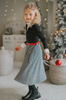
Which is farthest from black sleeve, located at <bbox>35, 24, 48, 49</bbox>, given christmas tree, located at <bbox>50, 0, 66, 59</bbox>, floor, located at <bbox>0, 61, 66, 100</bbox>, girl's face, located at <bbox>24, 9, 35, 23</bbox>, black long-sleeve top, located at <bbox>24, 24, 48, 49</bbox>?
christmas tree, located at <bbox>50, 0, 66, 59</bbox>

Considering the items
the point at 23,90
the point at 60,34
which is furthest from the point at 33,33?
the point at 60,34

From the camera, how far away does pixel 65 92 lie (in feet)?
6.65

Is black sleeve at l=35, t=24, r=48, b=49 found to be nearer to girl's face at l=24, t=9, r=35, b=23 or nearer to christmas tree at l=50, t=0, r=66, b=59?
girl's face at l=24, t=9, r=35, b=23

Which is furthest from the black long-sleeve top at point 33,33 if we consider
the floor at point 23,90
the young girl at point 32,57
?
the floor at point 23,90

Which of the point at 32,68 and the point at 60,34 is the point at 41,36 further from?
the point at 60,34

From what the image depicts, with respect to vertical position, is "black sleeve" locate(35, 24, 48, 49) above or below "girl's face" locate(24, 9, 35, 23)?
below

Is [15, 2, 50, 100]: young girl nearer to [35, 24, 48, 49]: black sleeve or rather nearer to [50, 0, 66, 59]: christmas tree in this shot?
[35, 24, 48, 49]: black sleeve

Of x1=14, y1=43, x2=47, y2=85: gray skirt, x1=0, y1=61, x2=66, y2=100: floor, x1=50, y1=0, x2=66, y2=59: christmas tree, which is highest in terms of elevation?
x1=50, y1=0, x2=66, y2=59: christmas tree

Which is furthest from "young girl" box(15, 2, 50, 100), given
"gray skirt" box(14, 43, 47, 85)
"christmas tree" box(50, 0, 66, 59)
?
"christmas tree" box(50, 0, 66, 59)

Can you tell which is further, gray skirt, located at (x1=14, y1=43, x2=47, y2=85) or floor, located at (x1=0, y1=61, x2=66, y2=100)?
floor, located at (x1=0, y1=61, x2=66, y2=100)

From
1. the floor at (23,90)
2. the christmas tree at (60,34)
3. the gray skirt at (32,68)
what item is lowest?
the floor at (23,90)

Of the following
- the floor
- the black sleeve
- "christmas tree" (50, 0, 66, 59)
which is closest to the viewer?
the black sleeve

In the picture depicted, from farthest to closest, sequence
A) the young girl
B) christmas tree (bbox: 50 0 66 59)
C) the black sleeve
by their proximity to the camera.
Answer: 1. christmas tree (bbox: 50 0 66 59)
2. the young girl
3. the black sleeve

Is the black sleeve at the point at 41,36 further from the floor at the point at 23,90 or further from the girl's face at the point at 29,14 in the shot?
the floor at the point at 23,90
